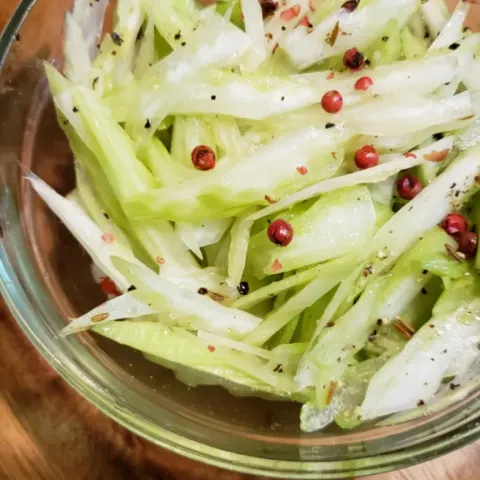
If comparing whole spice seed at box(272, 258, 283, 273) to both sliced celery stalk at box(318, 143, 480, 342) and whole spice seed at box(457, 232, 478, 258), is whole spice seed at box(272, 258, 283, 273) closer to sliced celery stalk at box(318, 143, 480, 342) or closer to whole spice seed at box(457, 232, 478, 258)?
sliced celery stalk at box(318, 143, 480, 342)

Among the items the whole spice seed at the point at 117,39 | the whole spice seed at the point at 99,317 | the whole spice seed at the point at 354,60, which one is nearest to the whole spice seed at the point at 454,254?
the whole spice seed at the point at 354,60

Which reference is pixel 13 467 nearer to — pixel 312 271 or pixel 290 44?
pixel 312 271

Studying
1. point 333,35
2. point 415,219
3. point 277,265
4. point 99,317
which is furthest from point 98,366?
point 333,35

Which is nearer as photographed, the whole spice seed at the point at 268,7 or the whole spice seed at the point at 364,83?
the whole spice seed at the point at 364,83

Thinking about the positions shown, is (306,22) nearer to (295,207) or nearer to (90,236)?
(295,207)

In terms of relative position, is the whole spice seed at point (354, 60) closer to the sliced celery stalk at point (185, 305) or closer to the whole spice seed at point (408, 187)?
the whole spice seed at point (408, 187)

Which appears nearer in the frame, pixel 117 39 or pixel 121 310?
pixel 121 310
